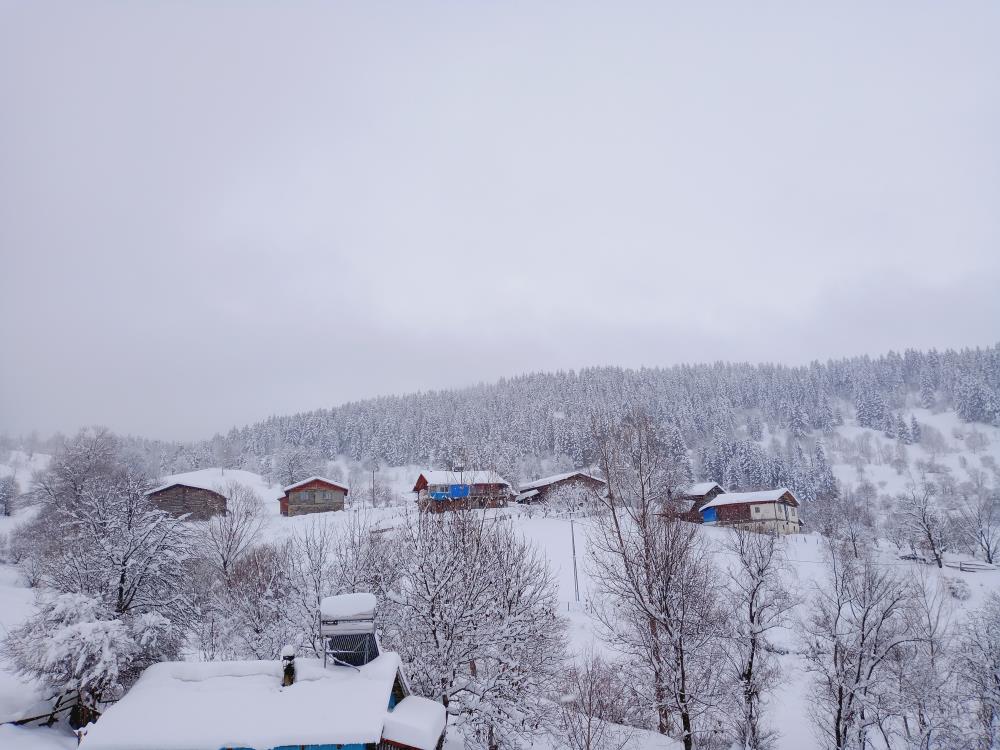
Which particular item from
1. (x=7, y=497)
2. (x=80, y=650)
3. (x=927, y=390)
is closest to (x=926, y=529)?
(x=80, y=650)

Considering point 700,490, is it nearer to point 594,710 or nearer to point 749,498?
point 749,498

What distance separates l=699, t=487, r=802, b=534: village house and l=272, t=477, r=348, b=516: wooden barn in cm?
5275

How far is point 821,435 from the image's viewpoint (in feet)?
513

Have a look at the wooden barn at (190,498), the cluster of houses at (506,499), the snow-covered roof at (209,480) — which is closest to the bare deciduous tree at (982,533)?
the cluster of houses at (506,499)

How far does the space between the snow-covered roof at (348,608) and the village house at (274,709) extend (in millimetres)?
137

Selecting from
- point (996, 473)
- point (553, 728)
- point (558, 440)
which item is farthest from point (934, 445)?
point (553, 728)

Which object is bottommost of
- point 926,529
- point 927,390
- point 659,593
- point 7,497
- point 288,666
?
point 926,529

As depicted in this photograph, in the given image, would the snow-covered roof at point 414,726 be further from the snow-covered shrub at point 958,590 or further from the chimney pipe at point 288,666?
the snow-covered shrub at point 958,590

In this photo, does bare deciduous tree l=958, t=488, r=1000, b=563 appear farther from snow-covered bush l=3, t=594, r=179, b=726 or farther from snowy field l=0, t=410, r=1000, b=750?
snow-covered bush l=3, t=594, r=179, b=726

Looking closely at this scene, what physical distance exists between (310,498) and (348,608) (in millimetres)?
64488

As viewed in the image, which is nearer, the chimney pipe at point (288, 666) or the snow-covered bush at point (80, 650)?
the chimney pipe at point (288, 666)

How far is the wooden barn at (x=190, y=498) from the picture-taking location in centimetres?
6838

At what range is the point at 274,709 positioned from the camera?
→ 44.1ft

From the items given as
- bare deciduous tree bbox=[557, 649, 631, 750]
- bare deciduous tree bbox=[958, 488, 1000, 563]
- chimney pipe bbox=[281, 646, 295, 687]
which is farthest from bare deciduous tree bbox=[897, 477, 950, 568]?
chimney pipe bbox=[281, 646, 295, 687]
